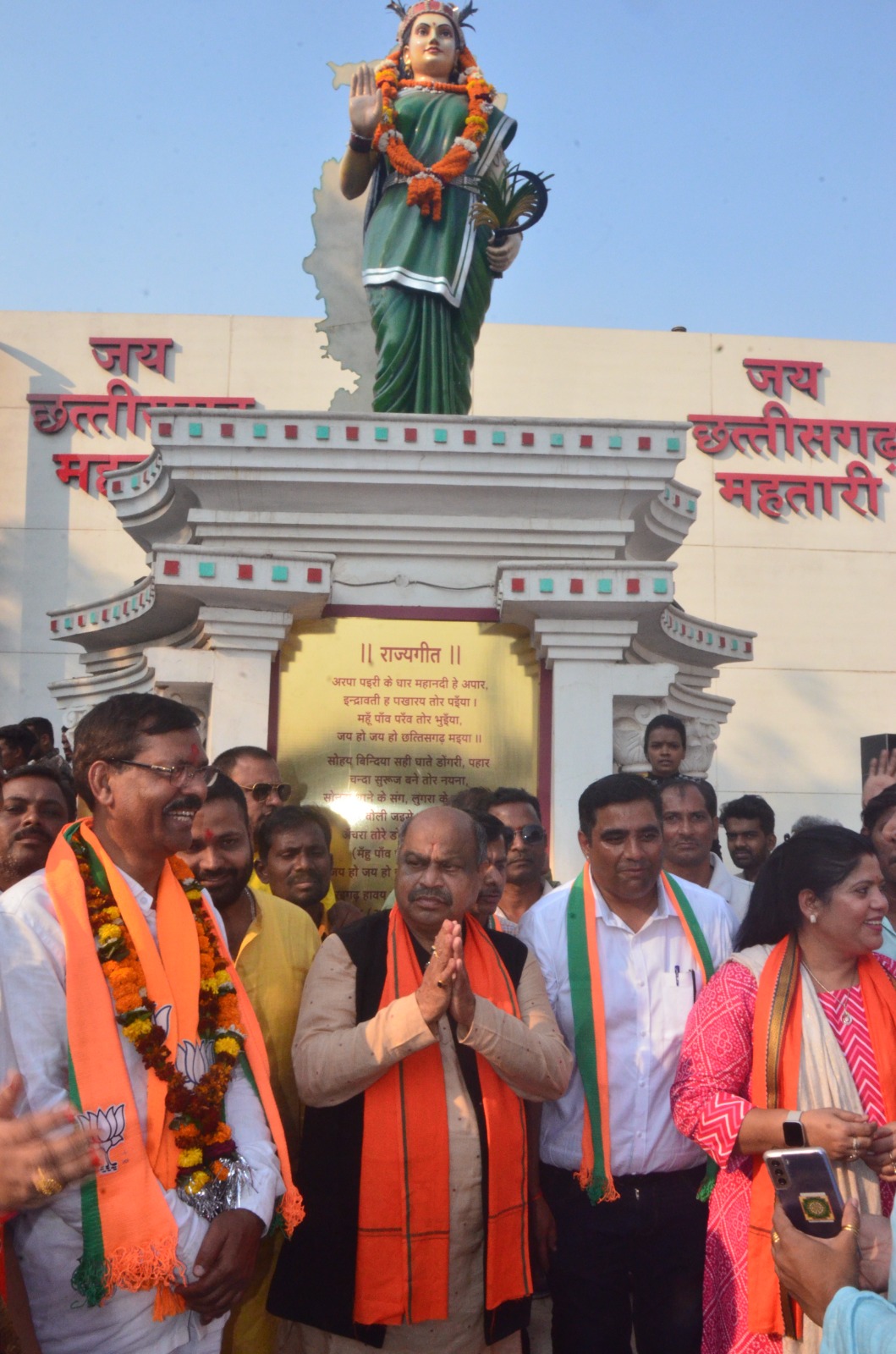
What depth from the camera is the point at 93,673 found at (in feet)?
22.2

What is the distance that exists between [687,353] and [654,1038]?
1204cm

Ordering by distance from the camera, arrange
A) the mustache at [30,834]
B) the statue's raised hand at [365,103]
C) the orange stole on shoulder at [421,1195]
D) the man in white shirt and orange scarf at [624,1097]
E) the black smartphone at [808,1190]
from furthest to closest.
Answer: the statue's raised hand at [365,103] < the mustache at [30,834] < the man in white shirt and orange scarf at [624,1097] < the orange stole on shoulder at [421,1195] < the black smartphone at [808,1190]

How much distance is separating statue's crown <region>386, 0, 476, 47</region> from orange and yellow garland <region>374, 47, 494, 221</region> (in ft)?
1.35

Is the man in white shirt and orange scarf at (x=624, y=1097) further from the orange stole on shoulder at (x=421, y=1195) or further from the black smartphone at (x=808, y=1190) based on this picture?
the black smartphone at (x=808, y=1190)

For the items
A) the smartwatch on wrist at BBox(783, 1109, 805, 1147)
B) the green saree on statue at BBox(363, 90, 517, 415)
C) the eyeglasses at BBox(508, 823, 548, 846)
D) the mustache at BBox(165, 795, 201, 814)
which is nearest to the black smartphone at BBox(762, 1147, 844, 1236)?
the smartwatch on wrist at BBox(783, 1109, 805, 1147)

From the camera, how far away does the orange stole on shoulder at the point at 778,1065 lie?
2.48 meters

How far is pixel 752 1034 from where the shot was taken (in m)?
2.64

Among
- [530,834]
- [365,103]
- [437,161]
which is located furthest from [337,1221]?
[365,103]

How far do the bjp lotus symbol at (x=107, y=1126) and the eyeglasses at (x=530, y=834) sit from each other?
2.07 metres

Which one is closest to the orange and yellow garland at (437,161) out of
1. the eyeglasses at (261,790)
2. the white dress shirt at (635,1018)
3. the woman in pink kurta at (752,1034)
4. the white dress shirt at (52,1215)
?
the eyeglasses at (261,790)

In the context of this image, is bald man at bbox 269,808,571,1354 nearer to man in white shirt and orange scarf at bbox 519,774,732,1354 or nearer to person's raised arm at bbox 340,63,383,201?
man in white shirt and orange scarf at bbox 519,774,732,1354

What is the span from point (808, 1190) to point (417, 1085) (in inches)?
40.5

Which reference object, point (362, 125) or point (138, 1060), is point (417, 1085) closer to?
point (138, 1060)

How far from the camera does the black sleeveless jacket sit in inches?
102
